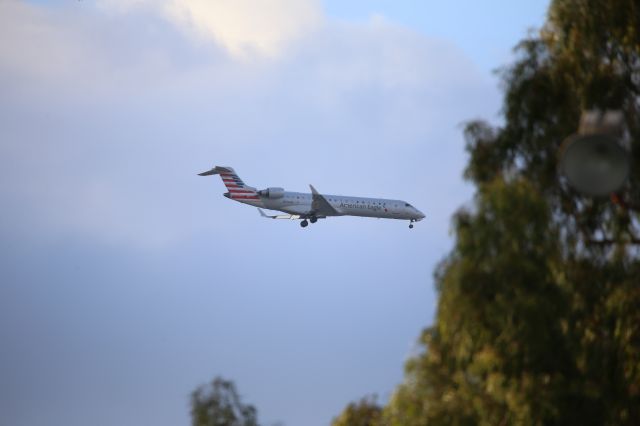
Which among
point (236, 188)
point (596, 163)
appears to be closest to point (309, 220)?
point (236, 188)

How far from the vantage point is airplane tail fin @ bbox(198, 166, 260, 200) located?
220 feet

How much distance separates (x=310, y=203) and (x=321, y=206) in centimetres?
81

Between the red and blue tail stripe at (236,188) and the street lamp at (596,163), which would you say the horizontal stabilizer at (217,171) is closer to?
the red and blue tail stripe at (236,188)

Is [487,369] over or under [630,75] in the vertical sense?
under

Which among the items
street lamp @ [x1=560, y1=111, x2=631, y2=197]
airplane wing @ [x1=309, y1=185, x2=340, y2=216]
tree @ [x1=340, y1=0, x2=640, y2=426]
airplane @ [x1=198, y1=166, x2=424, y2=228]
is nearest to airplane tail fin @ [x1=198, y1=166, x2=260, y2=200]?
airplane @ [x1=198, y1=166, x2=424, y2=228]

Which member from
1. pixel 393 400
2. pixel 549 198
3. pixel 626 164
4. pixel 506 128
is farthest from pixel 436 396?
pixel 626 164

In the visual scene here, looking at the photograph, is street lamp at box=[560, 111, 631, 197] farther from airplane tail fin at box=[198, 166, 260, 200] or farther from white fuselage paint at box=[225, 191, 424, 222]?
airplane tail fin at box=[198, 166, 260, 200]

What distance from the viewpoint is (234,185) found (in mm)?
67750

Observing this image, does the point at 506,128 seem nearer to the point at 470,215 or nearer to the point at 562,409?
the point at 470,215

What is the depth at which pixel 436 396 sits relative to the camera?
67.4 ft

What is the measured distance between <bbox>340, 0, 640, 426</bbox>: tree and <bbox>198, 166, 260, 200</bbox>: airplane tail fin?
44.7 m

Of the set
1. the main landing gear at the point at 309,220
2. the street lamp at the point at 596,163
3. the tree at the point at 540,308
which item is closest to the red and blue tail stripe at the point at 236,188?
the main landing gear at the point at 309,220

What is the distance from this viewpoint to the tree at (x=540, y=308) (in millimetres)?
19250

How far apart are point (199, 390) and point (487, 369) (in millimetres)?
8569
